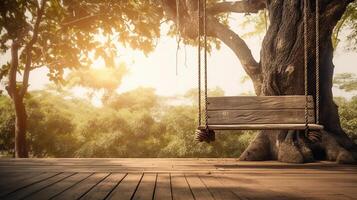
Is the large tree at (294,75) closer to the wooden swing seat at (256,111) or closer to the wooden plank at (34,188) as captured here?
the wooden swing seat at (256,111)

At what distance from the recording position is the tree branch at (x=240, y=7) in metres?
6.91

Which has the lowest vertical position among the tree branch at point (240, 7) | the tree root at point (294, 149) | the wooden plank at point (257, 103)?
the tree root at point (294, 149)

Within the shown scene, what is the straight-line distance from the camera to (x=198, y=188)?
274cm

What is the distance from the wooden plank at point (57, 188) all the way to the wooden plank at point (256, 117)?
Result: 6.02ft

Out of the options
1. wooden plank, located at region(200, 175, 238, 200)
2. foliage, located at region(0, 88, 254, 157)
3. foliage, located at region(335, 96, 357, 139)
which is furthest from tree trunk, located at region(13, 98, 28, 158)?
foliage, located at region(335, 96, 357, 139)

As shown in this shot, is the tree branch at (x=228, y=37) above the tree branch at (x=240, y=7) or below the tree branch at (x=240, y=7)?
below

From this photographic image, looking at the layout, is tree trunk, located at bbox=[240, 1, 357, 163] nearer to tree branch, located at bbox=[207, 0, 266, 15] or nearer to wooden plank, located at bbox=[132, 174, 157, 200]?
tree branch, located at bbox=[207, 0, 266, 15]

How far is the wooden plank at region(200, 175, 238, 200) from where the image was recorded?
2406 millimetres

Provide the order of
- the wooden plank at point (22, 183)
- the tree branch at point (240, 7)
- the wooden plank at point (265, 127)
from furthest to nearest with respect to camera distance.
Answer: the tree branch at point (240, 7), the wooden plank at point (265, 127), the wooden plank at point (22, 183)

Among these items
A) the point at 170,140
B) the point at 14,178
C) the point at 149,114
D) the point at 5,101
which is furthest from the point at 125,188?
the point at 5,101

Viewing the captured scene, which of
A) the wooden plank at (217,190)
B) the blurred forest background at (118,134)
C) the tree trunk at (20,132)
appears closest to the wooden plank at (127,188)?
the wooden plank at (217,190)

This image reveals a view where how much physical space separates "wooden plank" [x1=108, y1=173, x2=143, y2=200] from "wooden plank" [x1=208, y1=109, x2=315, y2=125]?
54.0 inches

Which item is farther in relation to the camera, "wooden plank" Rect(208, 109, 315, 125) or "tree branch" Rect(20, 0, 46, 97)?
"tree branch" Rect(20, 0, 46, 97)

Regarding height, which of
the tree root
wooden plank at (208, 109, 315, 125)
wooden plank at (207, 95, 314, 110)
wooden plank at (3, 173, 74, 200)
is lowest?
wooden plank at (3, 173, 74, 200)
